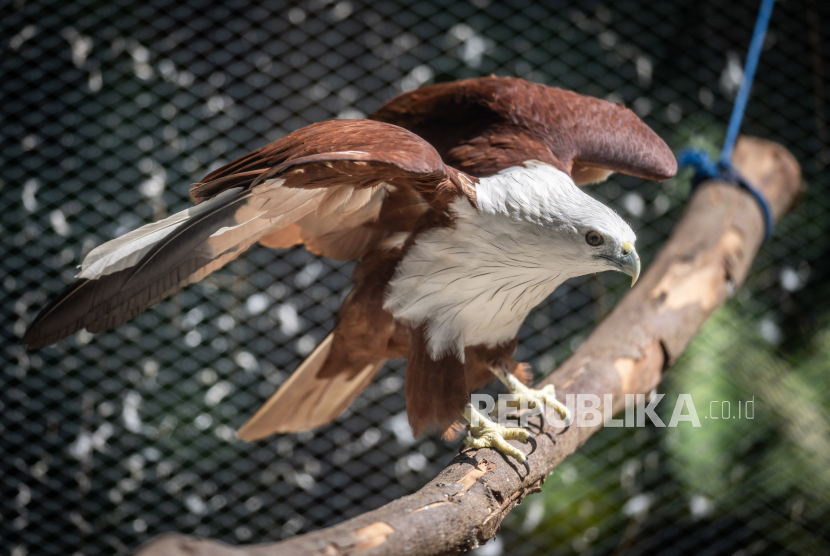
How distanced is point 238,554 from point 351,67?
2.56m

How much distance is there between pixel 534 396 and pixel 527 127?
0.61 metres

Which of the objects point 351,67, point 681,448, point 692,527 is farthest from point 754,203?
point 351,67

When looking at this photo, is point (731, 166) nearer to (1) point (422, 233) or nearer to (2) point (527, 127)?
(2) point (527, 127)

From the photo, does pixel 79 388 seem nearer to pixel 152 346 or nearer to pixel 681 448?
pixel 152 346

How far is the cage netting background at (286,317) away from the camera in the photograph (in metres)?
2.82

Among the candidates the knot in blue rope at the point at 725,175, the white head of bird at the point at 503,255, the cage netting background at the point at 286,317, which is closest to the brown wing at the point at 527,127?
the white head of bird at the point at 503,255

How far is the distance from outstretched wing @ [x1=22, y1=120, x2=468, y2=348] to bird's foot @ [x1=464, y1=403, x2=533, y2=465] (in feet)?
1.58

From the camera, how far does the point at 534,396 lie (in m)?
1.55

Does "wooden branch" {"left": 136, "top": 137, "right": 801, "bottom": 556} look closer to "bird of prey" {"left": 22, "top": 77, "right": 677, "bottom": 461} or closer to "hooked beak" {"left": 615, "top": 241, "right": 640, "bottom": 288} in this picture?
"bird of prey" {"left": 22, "top": 77, "right": 677, "bottom": 461}

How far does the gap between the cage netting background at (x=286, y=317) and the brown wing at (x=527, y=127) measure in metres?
1.44

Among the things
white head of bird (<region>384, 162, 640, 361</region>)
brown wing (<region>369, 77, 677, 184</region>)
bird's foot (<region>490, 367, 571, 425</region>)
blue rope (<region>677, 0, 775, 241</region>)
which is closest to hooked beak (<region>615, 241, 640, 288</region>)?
white head of bird (<region>384, 162, 640, 361</region>)

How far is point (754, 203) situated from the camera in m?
2.24

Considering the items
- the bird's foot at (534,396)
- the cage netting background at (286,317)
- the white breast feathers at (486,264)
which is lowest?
the cage netting background at (286,317)

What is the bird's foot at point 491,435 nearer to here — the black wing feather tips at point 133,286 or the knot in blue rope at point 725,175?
the black wing feather tips at point 133,286
